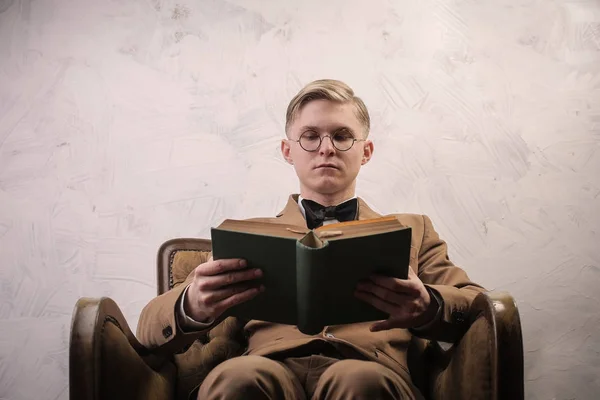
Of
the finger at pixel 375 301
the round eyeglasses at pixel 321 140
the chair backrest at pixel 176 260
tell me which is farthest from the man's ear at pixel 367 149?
the finger at pixel 375 301

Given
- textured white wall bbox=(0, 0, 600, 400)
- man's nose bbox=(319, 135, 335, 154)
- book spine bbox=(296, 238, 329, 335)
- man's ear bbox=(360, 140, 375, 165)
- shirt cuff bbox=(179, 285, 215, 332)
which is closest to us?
book spine bbox=(296, 238, 329, 335)

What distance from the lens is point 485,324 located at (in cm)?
94

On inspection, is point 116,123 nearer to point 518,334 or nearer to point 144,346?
point 144,346

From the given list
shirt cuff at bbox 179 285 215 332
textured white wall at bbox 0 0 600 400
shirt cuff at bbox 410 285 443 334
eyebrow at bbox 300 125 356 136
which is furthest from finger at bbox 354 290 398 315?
textured white wall at bbox 0 0 600 400

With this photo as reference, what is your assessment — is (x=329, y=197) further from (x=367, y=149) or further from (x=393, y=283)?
(x=393, y=283)

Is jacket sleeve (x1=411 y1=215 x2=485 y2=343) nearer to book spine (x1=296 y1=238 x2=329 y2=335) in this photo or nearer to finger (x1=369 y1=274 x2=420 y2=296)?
finger (x1=369 y1=274 x2=420 y2=296)

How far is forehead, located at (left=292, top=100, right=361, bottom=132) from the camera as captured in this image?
1356mm

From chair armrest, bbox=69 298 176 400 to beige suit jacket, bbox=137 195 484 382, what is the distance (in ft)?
0.24

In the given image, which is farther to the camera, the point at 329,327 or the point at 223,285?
the point at 329,327

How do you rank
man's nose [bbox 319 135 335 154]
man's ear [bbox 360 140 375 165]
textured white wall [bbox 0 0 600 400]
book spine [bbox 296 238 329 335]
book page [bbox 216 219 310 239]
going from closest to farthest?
book spine [bbox 296 238 329 335]
book page [bbox 216 219 310 239]
man's nose [bbox 319 135 335 154]
man's ear [bbox 360 140 375 165]
textured white wall [bbox 0 0 600 400]

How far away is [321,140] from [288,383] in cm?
61

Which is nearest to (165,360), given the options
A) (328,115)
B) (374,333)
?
(374,333)

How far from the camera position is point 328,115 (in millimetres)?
1359

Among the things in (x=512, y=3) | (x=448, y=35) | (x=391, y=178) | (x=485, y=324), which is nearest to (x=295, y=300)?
(x=485, y=324)
